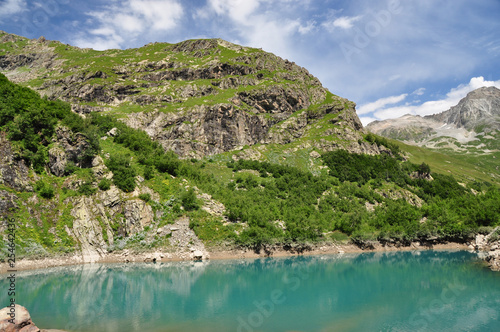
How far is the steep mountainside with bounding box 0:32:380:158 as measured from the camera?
117m

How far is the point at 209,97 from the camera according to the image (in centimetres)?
13238

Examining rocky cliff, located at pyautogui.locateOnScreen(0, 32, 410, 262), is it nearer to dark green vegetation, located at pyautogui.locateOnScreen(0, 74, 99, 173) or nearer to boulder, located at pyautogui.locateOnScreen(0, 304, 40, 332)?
dark green vegetation, located at pyautogui.locateOnScreen(0, 74, 99, 173)

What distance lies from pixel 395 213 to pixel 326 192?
2054 cm

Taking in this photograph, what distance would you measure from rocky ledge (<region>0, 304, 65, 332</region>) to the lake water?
13.9 feet

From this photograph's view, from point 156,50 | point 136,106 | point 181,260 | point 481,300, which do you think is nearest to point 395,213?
point 481,300

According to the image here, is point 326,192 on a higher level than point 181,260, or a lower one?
higher

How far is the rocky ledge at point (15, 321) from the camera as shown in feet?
59.1

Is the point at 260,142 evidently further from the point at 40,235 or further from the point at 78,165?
the point at 40,235

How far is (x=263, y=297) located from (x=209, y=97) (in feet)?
370

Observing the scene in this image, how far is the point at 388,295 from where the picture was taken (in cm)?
3412

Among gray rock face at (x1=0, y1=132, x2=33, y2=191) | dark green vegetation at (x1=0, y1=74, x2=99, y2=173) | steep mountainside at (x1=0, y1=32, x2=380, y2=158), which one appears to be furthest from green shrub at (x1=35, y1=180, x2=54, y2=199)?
steep mountainside at (x1=0, y1=32, x2=380, y2=158)

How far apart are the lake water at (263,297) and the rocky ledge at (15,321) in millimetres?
4236

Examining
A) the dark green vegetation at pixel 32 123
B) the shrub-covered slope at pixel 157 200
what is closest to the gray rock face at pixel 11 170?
the shrub-covered slope at pixel 157 200

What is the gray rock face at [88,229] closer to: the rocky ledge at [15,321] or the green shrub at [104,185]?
the green shrub at [104,185]
